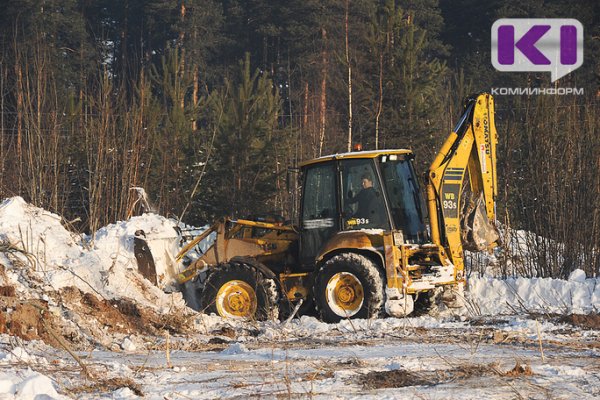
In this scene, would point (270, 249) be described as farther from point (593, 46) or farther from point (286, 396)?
point (593, 46)

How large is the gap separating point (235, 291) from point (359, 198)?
2087mm

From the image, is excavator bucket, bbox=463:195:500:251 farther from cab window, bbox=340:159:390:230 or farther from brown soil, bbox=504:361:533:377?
brown soil, bbox=504:361:533:377

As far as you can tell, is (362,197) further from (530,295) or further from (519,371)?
(519,371)

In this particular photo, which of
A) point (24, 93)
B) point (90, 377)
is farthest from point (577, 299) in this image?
point (24, 93)

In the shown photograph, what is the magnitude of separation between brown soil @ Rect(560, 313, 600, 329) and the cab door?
3.20 metres

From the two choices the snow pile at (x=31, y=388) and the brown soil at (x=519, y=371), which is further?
the brown soil at (x=519, y=371)

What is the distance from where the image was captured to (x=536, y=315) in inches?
437

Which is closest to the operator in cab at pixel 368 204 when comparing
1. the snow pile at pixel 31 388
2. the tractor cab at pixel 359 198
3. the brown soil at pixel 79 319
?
the tractor cab at pixel 359 198

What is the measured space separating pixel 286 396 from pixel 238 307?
20.1 feet

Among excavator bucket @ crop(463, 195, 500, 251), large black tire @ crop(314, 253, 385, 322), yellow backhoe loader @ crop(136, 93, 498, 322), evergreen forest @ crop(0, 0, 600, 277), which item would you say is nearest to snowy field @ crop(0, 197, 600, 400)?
large black tire @ crop(314, 253, 385, 322)

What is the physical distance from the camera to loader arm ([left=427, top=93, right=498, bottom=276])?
1233 centimetres

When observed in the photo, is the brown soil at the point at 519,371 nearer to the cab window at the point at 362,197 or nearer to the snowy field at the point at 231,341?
the snowy field at the point at 231,341

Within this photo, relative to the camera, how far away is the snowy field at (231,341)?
6766mm

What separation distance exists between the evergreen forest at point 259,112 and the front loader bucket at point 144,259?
1.04 m
